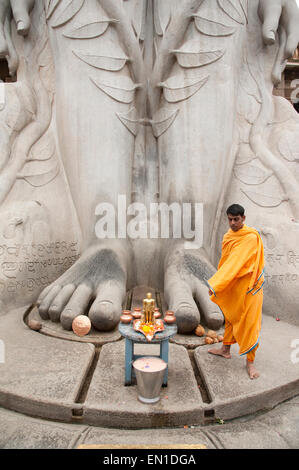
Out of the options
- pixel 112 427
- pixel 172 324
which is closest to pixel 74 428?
pixel 112 427

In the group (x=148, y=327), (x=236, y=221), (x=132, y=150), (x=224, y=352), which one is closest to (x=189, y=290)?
(x=224, y=352)

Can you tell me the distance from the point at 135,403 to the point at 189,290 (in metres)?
0.85

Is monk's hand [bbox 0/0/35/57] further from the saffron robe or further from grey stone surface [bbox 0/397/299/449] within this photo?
grey stone surface [bbox 0/397/299/449]

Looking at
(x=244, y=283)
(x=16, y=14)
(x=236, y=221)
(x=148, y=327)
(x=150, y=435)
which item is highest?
(x=16, y=14)

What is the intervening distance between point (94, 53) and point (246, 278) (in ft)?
5.95

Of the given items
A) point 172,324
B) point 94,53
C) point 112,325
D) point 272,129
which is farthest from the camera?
point 272,129

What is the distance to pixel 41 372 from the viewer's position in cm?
154

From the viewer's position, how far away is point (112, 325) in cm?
188

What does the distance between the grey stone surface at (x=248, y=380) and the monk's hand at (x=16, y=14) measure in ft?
8.21

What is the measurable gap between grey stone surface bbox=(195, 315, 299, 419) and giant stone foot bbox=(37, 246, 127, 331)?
0.50 m

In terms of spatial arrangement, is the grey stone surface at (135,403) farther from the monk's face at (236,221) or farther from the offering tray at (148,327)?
the monk's face at (236,221)

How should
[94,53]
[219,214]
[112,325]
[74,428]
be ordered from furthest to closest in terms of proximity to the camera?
1. [219,214]
2. [94,53]
3. [112,325]
4. [74,428]

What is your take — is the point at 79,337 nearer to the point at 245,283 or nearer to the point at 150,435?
the point at 150,435

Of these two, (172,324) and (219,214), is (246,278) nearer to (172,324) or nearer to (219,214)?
(172,324)
